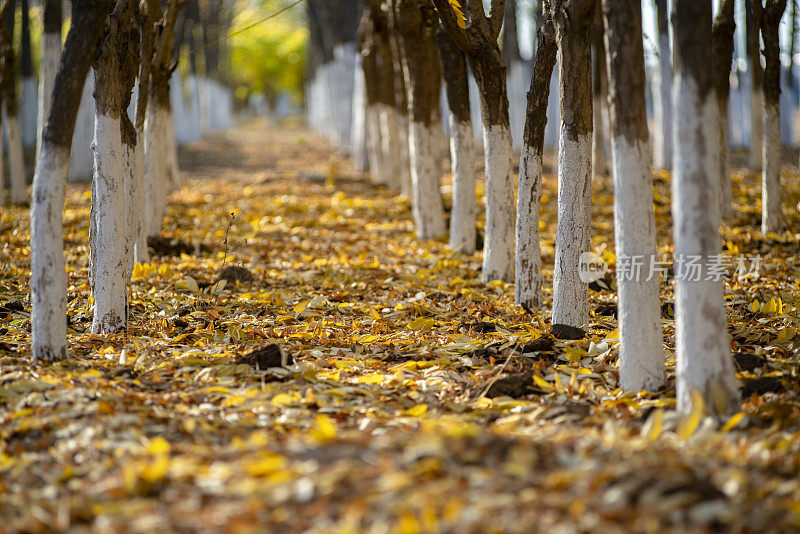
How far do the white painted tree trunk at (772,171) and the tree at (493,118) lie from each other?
356 centimetres

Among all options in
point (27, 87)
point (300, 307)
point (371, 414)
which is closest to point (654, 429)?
point (371, 414)

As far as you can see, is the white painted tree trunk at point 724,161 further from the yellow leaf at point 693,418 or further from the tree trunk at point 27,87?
the tree trunk at point 27,87

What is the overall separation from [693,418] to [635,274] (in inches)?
33.1

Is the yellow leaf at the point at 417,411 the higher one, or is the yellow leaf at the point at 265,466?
the yellow leaf at the point at 265,466

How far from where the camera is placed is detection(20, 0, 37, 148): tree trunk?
543 inches

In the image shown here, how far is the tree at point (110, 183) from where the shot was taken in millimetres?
4789

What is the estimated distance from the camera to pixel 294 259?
8.21 meters

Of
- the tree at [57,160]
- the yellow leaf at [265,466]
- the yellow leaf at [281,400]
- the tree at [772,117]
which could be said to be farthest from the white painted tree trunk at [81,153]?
the yellow leaf at [265,466]

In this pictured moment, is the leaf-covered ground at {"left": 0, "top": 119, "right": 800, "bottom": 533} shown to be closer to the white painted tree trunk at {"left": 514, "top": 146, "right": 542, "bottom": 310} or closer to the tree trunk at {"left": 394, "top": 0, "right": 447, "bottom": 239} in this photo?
the white painted tree trunk at {"left": 514, "top": 146, "right": 542, "bottom": 310}

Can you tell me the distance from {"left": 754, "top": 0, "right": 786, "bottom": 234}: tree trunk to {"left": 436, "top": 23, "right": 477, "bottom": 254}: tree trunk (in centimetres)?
338

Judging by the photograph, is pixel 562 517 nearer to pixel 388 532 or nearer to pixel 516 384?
pixel 388 532

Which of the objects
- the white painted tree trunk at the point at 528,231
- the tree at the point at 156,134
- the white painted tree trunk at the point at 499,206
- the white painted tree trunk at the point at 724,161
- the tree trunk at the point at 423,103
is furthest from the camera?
the white painted tree trunk at the point at 724,161

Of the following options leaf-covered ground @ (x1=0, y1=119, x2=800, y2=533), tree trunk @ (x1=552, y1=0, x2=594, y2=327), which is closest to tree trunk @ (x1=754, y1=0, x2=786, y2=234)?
leaf-covered ground @ (x1=0, y1=119, x2=800, y2=533)

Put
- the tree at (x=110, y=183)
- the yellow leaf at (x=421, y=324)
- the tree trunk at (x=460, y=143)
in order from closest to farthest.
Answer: the tree at (x=110, y=183) < the yellow leaf at (x=421, y=324) < the tree trunk at (x=460, y=143)
